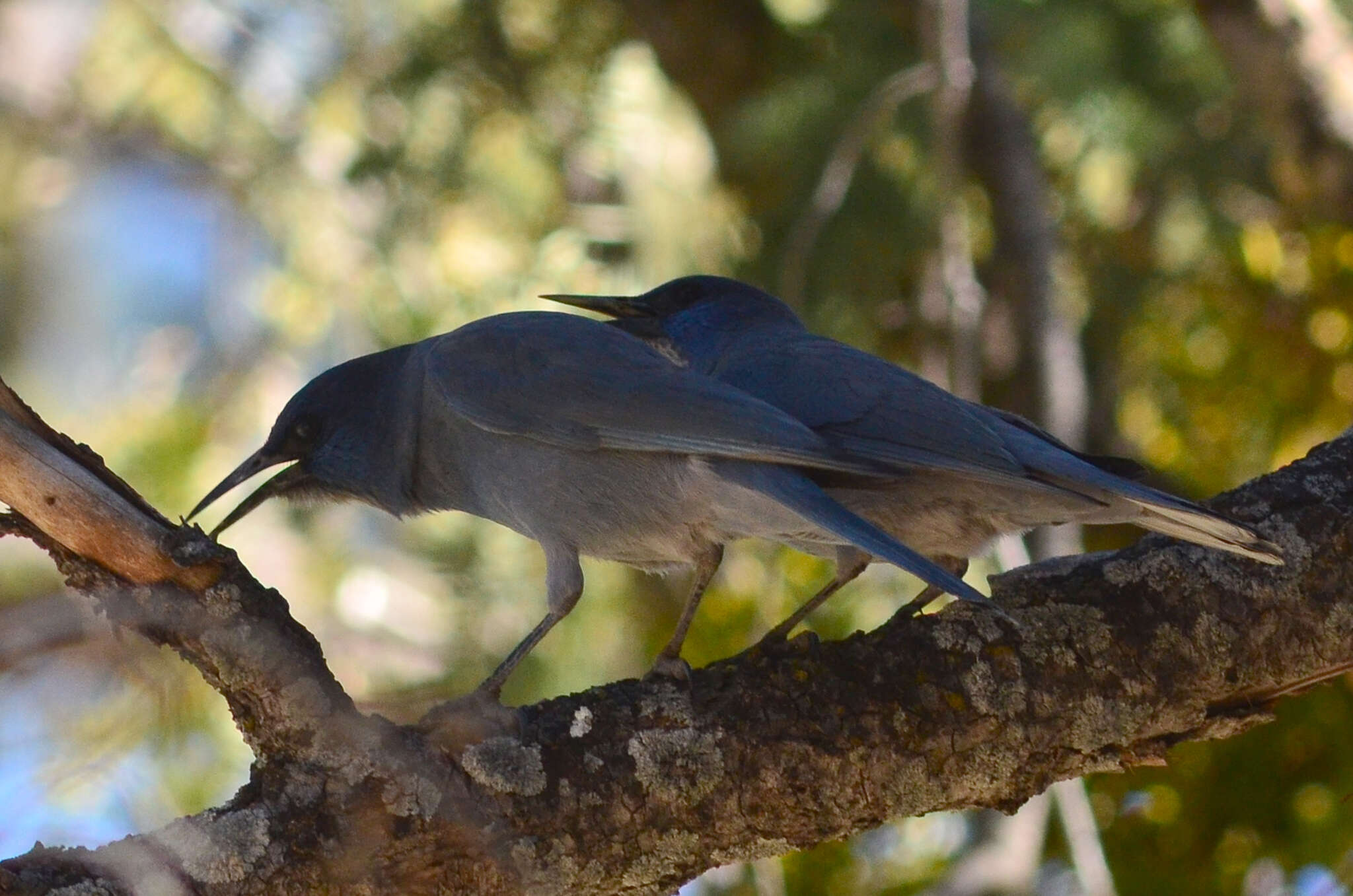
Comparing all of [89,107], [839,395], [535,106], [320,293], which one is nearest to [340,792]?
[839,395]

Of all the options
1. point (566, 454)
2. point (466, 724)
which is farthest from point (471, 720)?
point (566, 454)

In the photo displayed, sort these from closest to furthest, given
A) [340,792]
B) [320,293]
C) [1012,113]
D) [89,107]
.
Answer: [340,792], [1012,113], [320,293], [89,107]

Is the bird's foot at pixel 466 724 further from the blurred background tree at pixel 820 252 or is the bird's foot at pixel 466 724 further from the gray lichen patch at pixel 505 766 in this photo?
the blurred background tree at pixel 820 252

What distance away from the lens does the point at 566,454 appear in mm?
3693

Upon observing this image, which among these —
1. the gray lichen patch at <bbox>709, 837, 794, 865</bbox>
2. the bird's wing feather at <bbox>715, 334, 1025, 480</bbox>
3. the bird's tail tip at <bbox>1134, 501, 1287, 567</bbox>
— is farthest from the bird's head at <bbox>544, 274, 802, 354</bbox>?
the gray lichen patch at <bbox>709, 837, 794, 865</bbox>

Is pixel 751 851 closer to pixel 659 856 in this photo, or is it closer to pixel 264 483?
pixel 659 856

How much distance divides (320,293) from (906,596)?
124 inches

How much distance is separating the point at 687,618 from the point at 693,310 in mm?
1246

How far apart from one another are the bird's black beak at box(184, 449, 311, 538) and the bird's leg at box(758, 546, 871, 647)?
143 centimetres

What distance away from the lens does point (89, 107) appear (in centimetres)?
962

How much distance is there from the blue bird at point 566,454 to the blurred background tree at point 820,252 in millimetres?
737

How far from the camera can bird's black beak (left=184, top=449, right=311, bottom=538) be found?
12.9 ft

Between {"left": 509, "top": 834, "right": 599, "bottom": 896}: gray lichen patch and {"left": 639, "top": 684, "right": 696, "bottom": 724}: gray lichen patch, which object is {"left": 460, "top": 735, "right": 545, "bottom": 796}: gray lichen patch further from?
{"left": 639, "top": 684, "right": 696, "bottom": 724}: gray lichen patch

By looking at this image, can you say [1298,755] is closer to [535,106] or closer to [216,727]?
[216,727]
